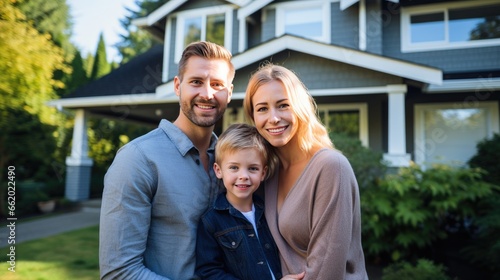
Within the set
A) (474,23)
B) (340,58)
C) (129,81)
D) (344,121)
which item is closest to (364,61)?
(340,58)

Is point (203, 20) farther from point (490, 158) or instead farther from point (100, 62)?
point (100, 62)

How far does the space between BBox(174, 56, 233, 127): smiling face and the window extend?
8.91m

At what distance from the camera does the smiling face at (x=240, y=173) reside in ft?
6.24

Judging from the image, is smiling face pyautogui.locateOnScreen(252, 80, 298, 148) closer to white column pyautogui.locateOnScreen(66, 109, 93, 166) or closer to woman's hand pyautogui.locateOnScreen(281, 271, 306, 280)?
woman's hand pyautogui.locateOnScreen(281, 271, 306, 280)

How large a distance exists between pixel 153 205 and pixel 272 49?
7.28 meters

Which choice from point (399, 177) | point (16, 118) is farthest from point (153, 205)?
point (16, 118)

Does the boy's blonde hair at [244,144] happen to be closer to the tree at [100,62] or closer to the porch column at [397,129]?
the porch column at [397,129]

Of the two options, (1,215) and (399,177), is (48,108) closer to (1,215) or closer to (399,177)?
(1,215)

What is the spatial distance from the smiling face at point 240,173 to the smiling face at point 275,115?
0.14m

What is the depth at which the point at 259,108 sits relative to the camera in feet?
6.41

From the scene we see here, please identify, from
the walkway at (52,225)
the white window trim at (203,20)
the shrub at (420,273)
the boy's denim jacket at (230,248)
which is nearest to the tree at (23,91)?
the walkway at (52,225)

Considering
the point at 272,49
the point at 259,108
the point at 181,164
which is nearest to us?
the point at 181,164

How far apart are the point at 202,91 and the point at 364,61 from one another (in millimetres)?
6665

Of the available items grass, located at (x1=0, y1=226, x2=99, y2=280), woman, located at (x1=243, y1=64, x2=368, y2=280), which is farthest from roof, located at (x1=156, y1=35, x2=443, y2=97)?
woman, located at (x1=243, y1=64, x2=368, y2=280)
